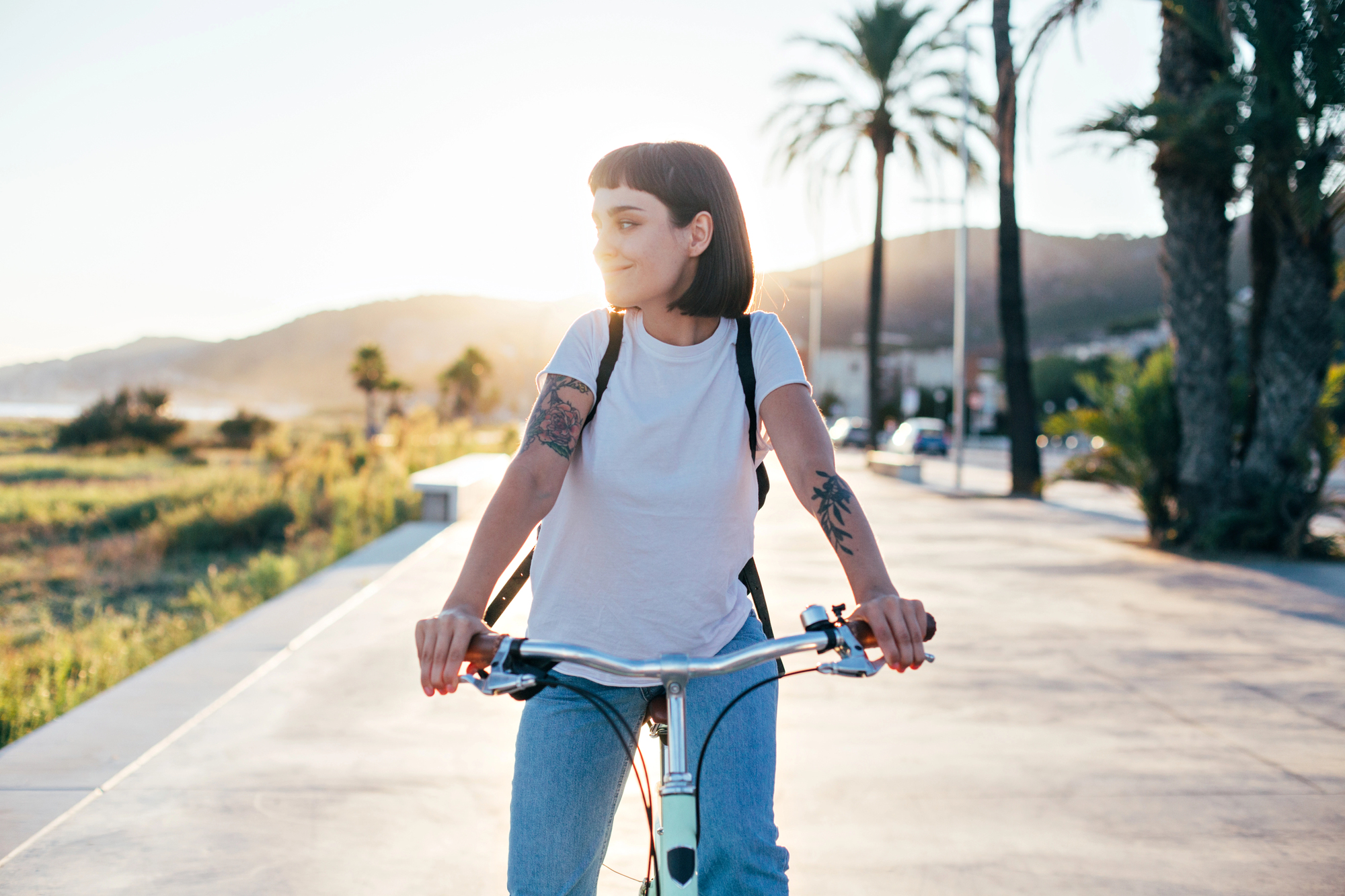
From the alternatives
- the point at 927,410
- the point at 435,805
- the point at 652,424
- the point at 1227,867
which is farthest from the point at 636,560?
the point at 927,410

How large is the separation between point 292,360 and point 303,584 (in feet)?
531

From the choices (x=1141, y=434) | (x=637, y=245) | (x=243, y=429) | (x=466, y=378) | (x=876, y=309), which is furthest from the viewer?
(x=466, y=378)

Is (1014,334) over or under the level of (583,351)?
over

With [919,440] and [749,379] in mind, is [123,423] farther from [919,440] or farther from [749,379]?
[749,379]

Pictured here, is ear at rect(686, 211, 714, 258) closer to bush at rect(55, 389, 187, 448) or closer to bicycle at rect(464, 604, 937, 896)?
bicycle at rect(464, 604, 937, 896)

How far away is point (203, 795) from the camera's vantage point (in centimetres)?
368

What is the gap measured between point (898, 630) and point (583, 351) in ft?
2.38

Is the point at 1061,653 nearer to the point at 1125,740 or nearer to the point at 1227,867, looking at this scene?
the point at 1125,740

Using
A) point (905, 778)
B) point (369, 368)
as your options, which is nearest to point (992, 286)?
point (369, 368)

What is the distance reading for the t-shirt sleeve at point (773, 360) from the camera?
188cm

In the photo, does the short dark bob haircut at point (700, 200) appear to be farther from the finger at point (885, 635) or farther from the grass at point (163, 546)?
the grass at point (163, 546)

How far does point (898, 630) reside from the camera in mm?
1609

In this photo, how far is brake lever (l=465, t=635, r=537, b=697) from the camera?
149 cm

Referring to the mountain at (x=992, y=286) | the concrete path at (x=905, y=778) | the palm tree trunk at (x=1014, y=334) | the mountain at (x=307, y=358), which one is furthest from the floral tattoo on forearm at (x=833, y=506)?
the mountain at (x=992, y=286)
